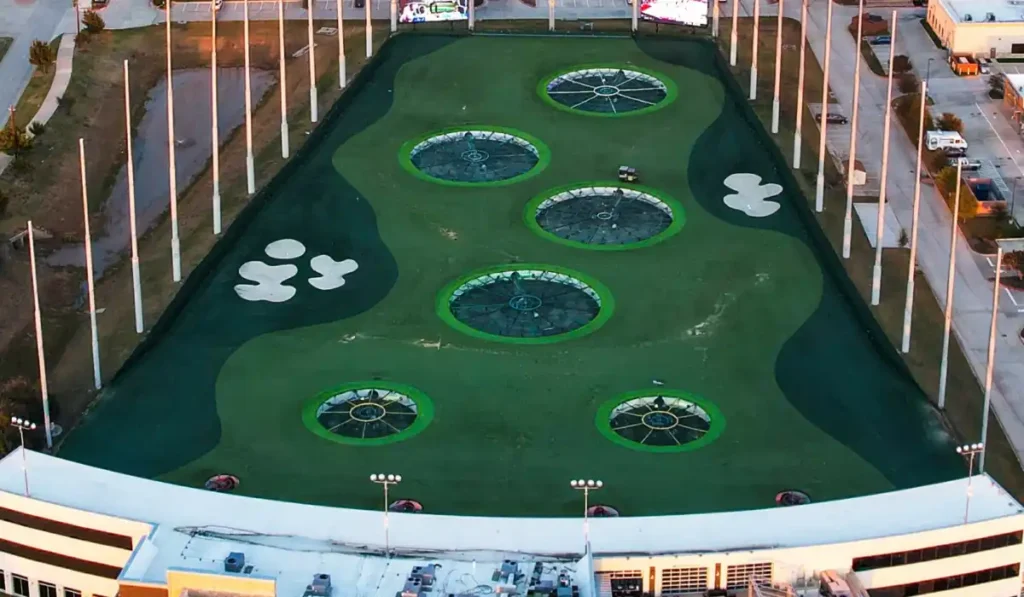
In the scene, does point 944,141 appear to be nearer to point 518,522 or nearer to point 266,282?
point 266,282

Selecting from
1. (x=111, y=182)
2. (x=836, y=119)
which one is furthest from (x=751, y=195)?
(x=111, y=182)

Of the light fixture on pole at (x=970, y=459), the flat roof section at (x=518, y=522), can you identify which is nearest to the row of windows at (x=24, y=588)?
the flat roof section at (x=518, y=522)

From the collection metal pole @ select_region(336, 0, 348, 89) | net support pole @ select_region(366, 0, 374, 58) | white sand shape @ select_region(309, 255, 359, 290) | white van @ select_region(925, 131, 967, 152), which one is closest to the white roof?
white van @ select_region(925, 131, 967, 152)

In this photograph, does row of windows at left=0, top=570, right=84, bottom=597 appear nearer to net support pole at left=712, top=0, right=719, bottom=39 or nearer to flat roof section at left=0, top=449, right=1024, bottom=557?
flat roof section at left=0, top=449, right=1024, bottom=557

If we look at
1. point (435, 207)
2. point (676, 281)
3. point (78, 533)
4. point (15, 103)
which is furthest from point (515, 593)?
point (15, 103)

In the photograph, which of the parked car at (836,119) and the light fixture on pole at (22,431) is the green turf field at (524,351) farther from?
the parked car at (836,119)

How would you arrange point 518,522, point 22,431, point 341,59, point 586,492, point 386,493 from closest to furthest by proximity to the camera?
point 386,493 < point 518,522 < point 586,492 < point 22,431 < point 341,59

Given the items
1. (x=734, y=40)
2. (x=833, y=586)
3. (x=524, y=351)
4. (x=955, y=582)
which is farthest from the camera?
(x=734, y=40)
